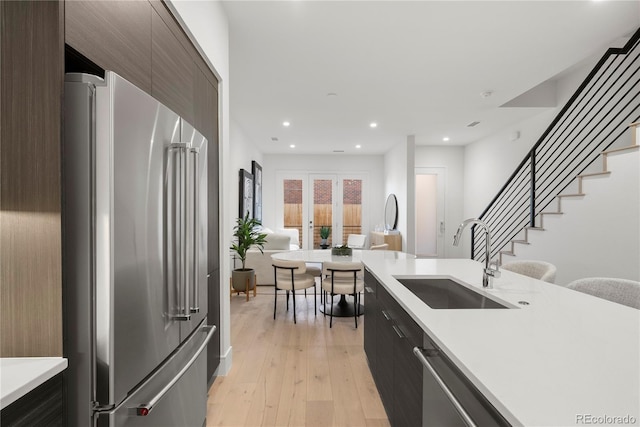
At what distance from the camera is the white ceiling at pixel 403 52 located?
247 cm

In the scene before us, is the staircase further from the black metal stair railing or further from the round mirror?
the round mirror

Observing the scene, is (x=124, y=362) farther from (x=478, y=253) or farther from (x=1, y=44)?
(x=478, y=253)

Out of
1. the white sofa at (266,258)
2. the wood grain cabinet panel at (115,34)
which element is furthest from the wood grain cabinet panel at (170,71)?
the white sofa at (266,258)

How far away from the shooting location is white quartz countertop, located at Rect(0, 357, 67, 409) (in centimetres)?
71

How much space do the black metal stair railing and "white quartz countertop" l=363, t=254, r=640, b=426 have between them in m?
2.75

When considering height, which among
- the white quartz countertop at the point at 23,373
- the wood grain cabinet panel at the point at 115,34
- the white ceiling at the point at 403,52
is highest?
the white ceiling at the point at 403,52

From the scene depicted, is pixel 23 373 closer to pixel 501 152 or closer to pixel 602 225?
pixel 602 225

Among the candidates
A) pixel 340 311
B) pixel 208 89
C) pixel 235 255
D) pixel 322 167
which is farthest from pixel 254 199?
pixel 208 89

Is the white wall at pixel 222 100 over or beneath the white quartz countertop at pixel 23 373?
over

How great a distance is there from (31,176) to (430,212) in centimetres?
786

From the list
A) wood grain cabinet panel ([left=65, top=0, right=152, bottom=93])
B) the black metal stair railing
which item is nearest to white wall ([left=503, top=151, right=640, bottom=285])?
the black metal stair railing

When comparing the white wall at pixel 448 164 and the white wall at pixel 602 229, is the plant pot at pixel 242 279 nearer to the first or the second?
the white wall at pixel 602 229

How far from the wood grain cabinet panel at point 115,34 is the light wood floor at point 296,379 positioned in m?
1.95

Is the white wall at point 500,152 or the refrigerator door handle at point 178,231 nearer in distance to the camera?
the refrigerator door handle at point 178,231
